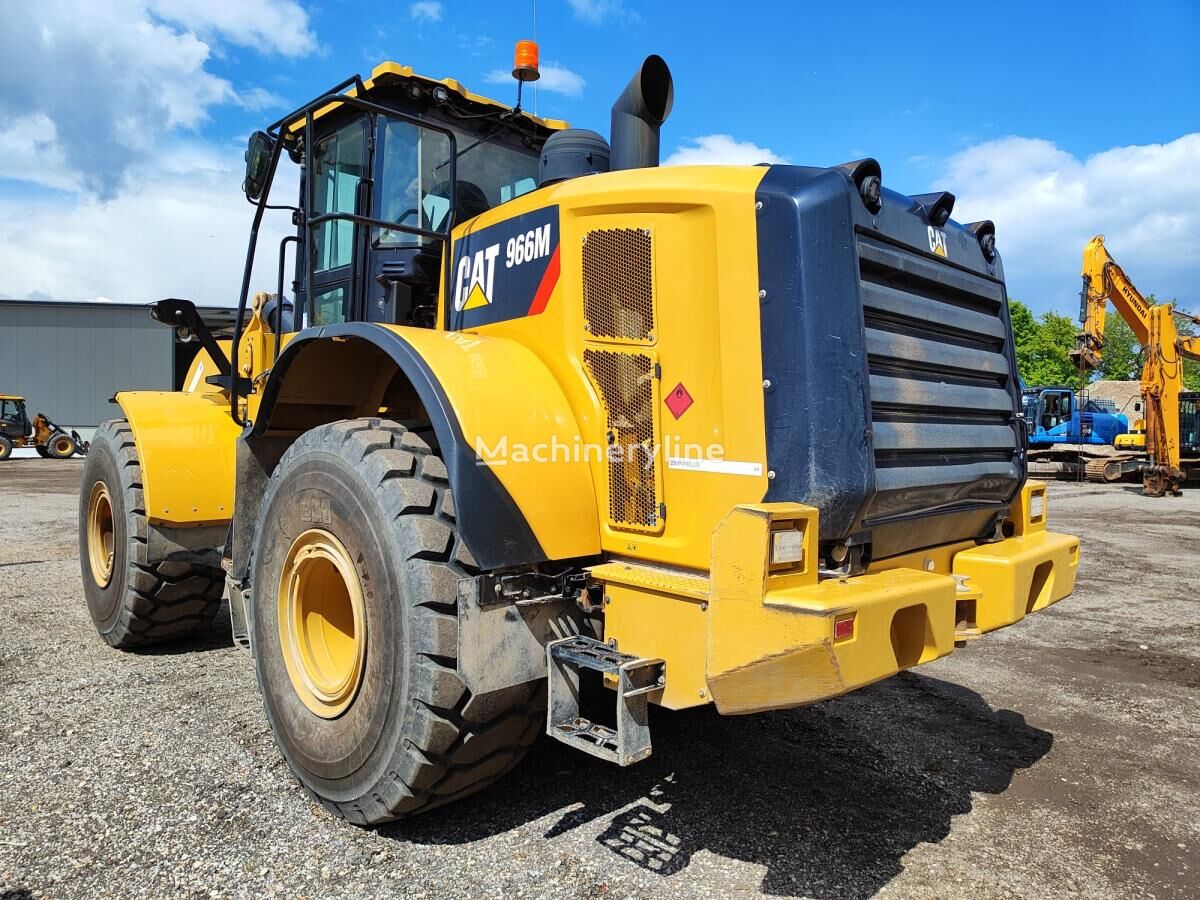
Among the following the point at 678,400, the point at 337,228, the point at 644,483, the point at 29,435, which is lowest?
the point at 644,483

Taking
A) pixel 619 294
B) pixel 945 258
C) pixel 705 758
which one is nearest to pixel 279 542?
pixel 619 294

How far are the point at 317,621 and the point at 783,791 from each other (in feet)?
6.54

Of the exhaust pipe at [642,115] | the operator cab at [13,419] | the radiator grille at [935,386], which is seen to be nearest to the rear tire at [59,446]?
the operator cab at [13,419]

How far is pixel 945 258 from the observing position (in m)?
3.33

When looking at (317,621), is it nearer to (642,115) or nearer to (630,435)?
(630,435)

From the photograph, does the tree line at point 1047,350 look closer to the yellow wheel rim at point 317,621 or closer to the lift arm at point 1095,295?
the lift arm at point 1095,295

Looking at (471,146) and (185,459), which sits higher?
(471,146)

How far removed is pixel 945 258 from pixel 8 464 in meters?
27.3

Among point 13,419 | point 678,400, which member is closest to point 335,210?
point 678,400

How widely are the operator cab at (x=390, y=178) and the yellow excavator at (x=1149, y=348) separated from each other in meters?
18.5

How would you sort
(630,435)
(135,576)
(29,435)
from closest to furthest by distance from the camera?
1. (630,435)
2. (135,576)
3. (29,435)

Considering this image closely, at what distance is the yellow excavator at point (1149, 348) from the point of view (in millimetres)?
19156

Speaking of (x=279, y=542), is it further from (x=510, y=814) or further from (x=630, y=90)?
(x=630, y=90)

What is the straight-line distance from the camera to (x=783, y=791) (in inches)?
135
